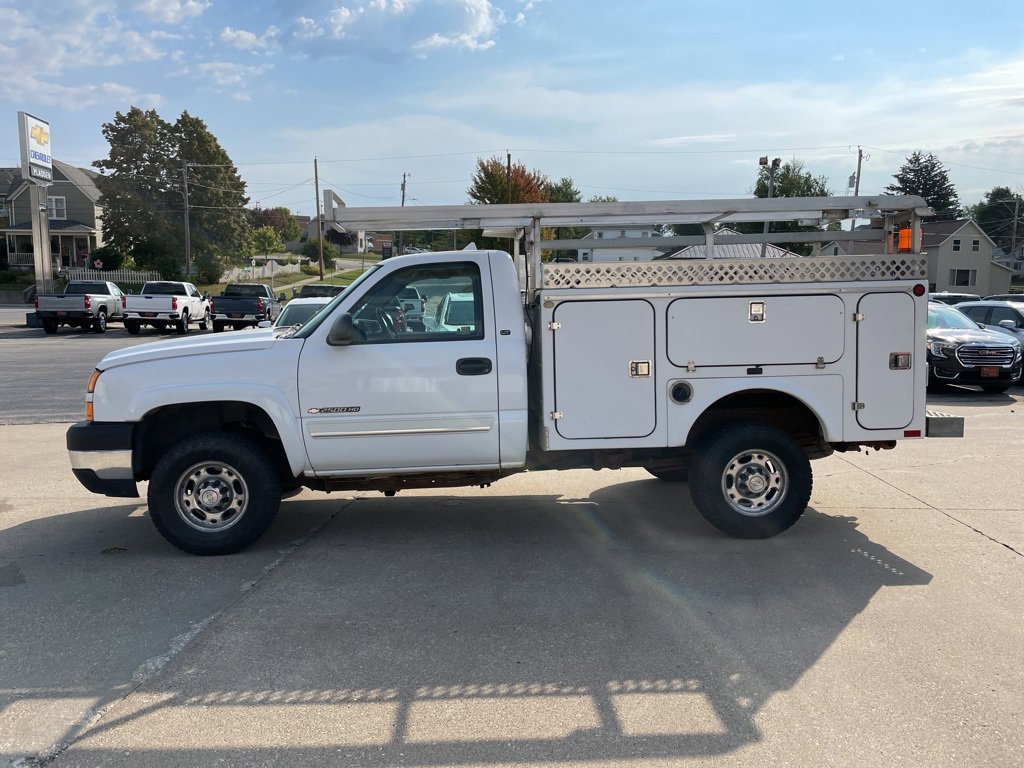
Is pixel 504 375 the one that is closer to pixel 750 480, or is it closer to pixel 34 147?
pixel 750 480

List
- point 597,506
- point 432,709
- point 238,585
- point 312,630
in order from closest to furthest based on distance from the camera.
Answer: point 432,709 < point 312,630 < point 238,585 < point 597,506

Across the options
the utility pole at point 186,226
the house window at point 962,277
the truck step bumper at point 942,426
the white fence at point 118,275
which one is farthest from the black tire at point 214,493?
the house window at point 962,277

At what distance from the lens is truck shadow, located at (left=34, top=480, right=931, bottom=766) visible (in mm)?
3555

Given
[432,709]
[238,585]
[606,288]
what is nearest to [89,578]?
[238,585]

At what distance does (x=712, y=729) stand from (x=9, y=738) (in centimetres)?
294

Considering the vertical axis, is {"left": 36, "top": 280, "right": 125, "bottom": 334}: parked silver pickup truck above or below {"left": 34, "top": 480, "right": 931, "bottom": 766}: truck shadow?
above

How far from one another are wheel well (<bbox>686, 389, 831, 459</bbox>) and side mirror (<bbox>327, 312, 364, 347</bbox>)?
2525 mm

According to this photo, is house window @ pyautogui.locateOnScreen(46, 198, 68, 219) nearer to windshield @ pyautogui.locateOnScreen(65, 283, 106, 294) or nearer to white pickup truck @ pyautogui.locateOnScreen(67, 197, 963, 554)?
windshield @ pyautogui.locateOnScreen(65, 283, 106, 294)

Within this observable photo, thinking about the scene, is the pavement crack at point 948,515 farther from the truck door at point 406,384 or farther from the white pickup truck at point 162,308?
the white pickup truck at point 162,308

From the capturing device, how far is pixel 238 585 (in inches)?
213

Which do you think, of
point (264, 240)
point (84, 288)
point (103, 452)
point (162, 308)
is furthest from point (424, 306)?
point (264, 240)

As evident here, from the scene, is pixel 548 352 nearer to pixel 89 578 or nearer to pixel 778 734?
pixel 778 734

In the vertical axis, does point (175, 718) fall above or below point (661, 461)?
below

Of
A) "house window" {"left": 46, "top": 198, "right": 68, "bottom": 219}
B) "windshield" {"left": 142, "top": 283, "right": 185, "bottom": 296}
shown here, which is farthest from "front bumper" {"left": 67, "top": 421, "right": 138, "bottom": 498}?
"house window" {"left": 46, "top": 198, "right": 68, "bottom": 219}
